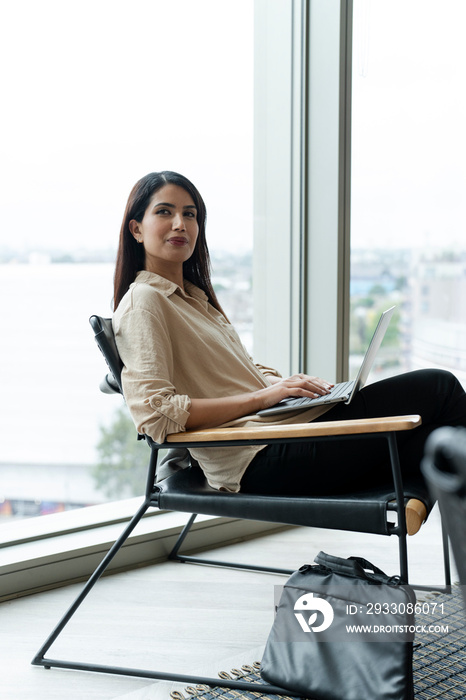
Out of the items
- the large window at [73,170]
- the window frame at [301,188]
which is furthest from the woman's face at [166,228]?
the window frame at [301,188]

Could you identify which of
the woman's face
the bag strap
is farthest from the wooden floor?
the woman's face

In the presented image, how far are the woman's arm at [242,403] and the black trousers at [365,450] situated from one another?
12cm

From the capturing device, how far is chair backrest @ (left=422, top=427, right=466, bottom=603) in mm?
573

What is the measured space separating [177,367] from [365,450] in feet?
1.71

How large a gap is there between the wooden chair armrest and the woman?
0.07m

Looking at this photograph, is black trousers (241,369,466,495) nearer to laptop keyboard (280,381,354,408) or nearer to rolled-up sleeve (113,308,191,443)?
laptop keyboard (280,381,354,408)

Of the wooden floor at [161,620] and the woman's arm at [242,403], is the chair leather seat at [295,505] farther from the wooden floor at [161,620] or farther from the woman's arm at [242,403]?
the wooden floor at [161,620]

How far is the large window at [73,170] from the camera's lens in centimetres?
215

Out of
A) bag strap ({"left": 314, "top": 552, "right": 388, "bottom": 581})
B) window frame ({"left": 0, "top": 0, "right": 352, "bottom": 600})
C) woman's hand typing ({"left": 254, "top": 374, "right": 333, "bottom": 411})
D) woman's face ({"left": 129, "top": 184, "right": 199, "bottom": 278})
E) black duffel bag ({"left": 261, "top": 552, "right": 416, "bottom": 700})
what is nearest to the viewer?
black duffel bag ({"left": 261, "top": 552, "right": 416, "bottom": 700})

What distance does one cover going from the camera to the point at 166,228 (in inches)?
74.8

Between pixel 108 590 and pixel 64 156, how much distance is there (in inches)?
53.3

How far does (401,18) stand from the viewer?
2.97m

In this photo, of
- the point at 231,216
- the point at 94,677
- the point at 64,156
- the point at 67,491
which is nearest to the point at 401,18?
the point at 231,216

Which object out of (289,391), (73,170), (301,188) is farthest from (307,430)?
(301,188)
